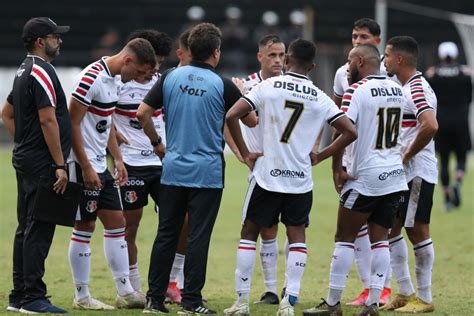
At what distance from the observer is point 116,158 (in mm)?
9469

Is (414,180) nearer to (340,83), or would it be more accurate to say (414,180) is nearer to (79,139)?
(340,83)

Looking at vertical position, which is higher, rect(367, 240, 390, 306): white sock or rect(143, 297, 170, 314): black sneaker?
rect(367, 240, 390, 306): white sock

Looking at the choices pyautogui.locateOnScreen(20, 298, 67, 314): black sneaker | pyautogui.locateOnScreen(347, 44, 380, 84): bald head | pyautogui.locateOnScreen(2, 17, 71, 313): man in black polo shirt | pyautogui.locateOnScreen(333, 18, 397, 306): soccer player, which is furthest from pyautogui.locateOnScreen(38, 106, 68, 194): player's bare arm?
pyautogui.locateOnScreen(333, 18, 397, 306): soccer player

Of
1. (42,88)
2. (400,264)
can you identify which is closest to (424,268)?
(400,264)

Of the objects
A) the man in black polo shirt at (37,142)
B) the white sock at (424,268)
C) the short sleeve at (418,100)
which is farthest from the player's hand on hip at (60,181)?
the white sock at (424,268)

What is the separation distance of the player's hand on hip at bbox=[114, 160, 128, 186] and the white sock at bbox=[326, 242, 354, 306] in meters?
1.98

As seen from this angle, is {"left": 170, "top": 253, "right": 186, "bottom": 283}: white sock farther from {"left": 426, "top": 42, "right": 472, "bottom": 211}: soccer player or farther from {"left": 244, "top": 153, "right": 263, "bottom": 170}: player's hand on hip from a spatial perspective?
{"left": 426, "top": 42, "right": 472, "bottom": 211}: soccer player

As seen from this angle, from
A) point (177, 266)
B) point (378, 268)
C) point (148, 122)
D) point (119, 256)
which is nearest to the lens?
point (148, 122)

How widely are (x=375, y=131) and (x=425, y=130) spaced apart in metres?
0.61

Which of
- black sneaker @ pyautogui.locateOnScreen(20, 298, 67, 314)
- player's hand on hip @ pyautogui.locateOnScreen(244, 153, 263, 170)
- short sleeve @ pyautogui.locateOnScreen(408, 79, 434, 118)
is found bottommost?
black sneaker @ pyautogui.locateOnScreen(20, 298, 67, 314)

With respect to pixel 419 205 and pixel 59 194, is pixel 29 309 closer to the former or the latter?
pixel 59 194

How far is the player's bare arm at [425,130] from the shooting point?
9.33 metres

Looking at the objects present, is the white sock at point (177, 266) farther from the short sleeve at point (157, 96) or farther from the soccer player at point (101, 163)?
the short sleeve at point (157, 96)

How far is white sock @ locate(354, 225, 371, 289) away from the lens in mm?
10219
